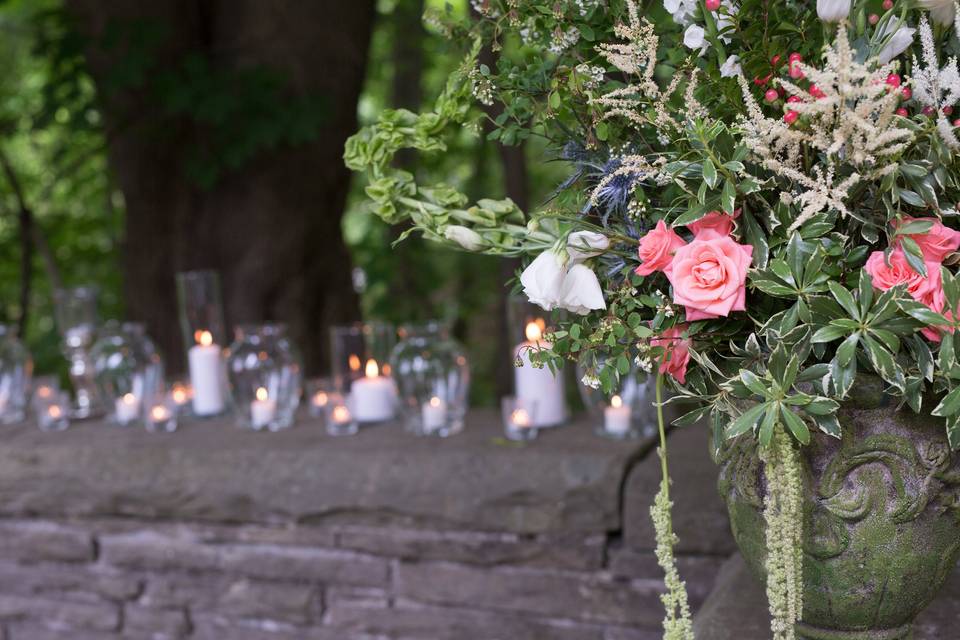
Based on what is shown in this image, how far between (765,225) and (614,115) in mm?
189

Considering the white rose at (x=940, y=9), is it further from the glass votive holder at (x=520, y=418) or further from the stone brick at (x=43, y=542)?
the stone brick at (x=43, y=542)

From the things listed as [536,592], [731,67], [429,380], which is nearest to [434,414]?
[429,380]

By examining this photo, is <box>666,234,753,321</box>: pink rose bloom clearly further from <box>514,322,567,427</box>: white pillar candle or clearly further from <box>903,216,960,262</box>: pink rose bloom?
<box>514,322,567,427</box>: white pillar candle

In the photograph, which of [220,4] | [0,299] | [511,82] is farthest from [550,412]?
[0,299]

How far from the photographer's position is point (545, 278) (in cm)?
95

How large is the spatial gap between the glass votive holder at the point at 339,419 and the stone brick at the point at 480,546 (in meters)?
0.22

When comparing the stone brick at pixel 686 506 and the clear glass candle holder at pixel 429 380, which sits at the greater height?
the clear glass candle holder at pixel 429 380

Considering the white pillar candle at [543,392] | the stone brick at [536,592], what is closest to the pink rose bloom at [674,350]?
the stone brick at [536,592]

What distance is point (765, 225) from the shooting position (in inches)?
38.8

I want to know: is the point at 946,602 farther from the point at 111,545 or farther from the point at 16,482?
the point at 16,482

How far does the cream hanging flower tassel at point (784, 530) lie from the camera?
2.99 feet

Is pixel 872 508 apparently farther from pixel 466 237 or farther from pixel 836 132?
pixel 466 237

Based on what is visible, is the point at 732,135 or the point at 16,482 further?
the point at 16,482

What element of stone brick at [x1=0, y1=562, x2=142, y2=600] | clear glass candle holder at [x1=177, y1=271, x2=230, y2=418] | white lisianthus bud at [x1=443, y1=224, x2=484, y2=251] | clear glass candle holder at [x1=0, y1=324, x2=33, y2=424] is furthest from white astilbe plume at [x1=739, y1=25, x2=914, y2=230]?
clear glass candle holder at [x1=0, y1=324, x2=33, y2=424]
